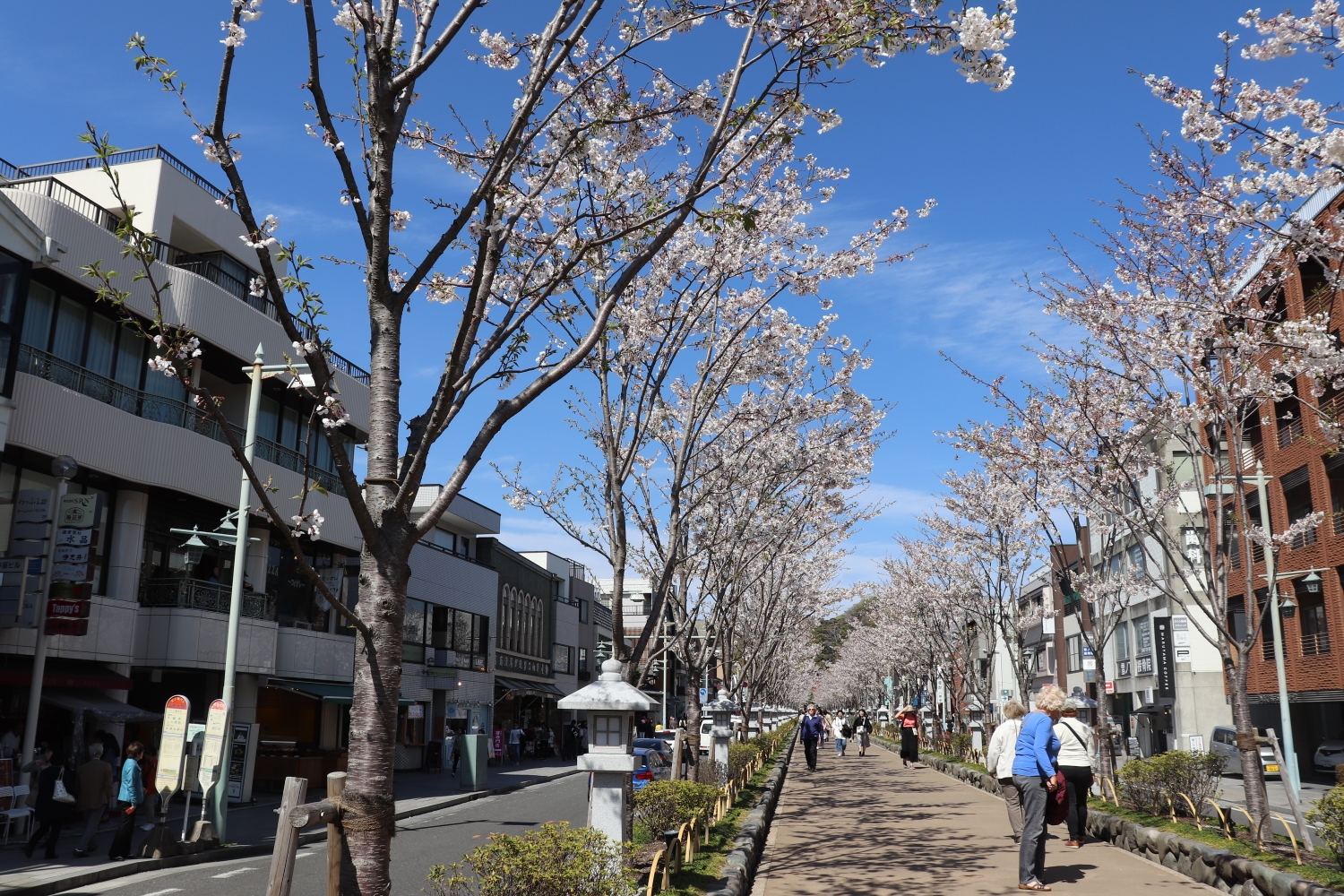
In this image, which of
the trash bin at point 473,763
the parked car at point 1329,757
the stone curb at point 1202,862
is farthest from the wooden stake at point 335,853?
the parked car at point 1329,757

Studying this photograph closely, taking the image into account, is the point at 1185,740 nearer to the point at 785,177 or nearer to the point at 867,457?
the point at 867,457

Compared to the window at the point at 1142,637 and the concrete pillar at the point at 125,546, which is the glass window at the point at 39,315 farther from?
the window at the point at 1142,637

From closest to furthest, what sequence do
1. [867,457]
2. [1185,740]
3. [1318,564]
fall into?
[867,457] → [1318,564] → [1185,740]

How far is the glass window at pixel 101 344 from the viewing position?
850 inches

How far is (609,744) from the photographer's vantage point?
923 cm

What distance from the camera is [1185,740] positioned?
3675 cm

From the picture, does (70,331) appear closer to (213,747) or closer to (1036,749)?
(213,747)

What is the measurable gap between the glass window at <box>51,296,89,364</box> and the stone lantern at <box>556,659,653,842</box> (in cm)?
1625

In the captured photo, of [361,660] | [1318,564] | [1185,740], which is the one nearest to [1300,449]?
[1318,564]

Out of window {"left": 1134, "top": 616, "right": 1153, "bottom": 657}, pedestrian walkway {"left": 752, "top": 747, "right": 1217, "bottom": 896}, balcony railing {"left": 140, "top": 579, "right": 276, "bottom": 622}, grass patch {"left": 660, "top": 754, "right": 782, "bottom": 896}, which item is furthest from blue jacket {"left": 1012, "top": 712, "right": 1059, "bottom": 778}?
window {"left": 1134, "top": 616, "right": 1153, "bottom": 657}

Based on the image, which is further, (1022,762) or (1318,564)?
(1318,564)

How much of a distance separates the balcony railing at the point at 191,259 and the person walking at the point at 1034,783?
51.4 feet

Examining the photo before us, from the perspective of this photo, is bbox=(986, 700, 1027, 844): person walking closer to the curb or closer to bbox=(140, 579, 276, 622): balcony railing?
the curb

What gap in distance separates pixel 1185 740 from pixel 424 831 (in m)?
28.8
